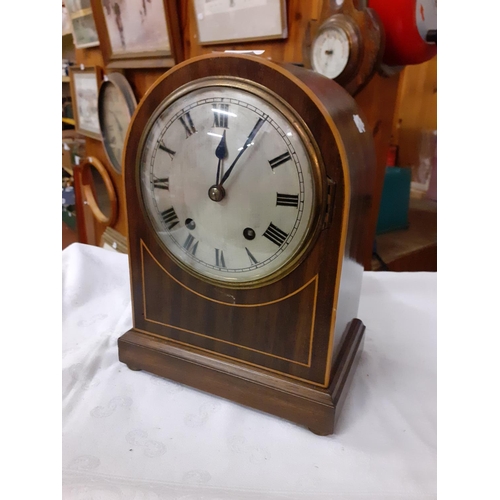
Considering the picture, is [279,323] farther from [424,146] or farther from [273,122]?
[424,146]

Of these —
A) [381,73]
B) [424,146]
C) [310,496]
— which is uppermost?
[381,73]

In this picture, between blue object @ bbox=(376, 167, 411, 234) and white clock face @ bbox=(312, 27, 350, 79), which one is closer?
white clock face @ bbox=(312, 27, 350, 79)

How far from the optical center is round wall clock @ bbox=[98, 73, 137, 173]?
4.88 ft

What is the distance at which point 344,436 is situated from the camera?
2.23 feet

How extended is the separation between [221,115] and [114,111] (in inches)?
45.7

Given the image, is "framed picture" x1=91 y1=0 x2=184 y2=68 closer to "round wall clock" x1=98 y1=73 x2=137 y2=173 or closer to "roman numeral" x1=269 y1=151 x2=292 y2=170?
"round wall clock" x1=98 y1=73 x2=137 y2=173

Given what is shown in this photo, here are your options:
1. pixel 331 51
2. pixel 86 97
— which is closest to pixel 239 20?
pixel 331 51

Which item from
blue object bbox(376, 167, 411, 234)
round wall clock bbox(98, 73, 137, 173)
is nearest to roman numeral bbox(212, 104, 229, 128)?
round wall clock bbox(98, 73, 137, 173)

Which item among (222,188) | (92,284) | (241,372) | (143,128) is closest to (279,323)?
(241,372)

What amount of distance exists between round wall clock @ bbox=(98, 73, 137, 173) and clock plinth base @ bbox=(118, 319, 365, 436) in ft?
3.24

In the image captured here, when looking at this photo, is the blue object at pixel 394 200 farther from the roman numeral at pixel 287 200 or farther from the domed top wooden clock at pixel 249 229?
the roman numeral at pixel 287 200

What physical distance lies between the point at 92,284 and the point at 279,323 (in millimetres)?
630

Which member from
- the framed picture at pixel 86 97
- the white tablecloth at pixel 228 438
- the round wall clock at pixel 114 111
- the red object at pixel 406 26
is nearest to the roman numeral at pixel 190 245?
the white tablecloth at pixel 228 438

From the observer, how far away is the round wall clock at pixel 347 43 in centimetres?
92
